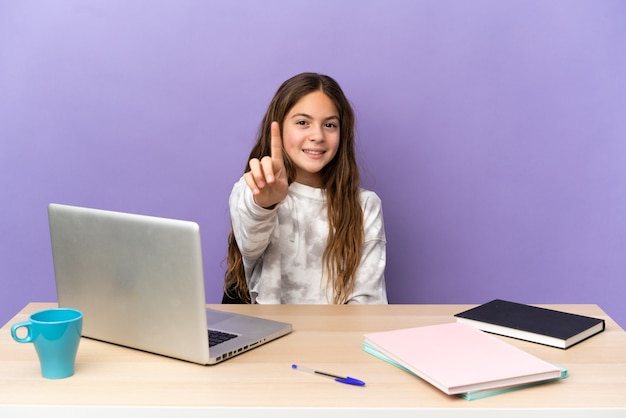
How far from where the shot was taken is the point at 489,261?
250 cm

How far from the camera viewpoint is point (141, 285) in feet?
3.87

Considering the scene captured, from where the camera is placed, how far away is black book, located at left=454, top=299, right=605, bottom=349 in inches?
50.1

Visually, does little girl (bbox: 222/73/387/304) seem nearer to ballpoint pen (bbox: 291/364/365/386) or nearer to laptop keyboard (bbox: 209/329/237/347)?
laptop keyboard (bbox: 209/329/237/347)

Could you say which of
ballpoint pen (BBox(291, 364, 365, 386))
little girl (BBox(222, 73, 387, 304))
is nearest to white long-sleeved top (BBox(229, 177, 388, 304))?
little girl (BBox(222, 73, 387, 304))

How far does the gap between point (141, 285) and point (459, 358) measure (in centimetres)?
53

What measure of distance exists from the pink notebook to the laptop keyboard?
241 mm

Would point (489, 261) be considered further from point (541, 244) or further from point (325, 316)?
point (325, 316)

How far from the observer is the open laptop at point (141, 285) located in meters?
1.12

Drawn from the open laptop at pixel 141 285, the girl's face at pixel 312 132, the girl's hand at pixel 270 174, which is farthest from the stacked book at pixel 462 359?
the girl's face at pixel 312 132

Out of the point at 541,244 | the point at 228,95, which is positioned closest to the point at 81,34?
the point at 228,95

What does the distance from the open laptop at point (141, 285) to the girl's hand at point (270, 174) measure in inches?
12.8

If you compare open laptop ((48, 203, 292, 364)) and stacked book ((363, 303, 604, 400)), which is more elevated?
open laptop ((48, 203, 292, 364))

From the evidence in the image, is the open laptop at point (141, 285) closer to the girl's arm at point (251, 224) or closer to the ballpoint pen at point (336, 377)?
the ballpoint pen at point (336, 377)

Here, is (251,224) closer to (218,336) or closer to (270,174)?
(270,174)
